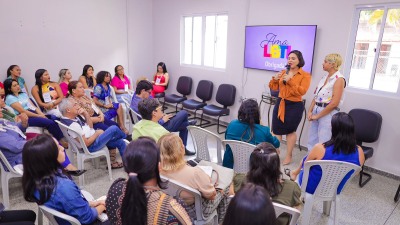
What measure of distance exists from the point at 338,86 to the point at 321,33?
106 cm

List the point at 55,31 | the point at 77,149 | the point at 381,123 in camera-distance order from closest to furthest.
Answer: the point at 77,149, the point at 381,123, the point at 55,31

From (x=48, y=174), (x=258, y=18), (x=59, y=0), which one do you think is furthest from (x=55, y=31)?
(x=48, y=174)

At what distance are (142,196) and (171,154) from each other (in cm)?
61

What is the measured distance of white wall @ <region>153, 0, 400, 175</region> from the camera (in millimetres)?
3492

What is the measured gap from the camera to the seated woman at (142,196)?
46.9 inches

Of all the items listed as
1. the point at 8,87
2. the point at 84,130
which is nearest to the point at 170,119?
the point at 84,130

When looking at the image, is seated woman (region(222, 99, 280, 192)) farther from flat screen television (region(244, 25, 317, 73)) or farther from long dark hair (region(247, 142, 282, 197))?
flat screen television (region(244, 25, 317, 73))

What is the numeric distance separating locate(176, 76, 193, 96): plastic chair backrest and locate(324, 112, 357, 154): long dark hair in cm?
411

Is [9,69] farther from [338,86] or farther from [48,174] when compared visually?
[338,86]

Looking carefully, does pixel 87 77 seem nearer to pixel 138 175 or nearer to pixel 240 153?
pixel 240 153

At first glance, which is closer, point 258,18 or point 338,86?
point 338,86

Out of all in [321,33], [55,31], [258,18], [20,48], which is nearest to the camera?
[321,33]

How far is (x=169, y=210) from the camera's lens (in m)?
1.25

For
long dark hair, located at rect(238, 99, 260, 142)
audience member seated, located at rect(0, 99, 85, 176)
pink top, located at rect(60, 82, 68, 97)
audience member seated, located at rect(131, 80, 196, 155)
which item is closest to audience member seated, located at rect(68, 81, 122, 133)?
audience member seated, located at rect(131, 80, 196, 155)
